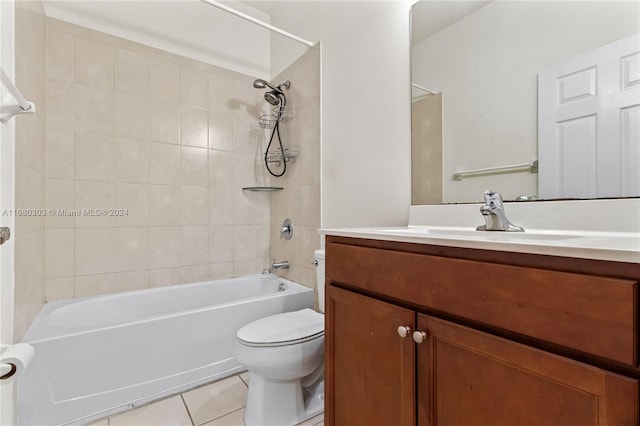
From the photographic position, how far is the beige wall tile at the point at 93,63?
1.83 meters

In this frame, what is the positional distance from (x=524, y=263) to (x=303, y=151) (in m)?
1.71

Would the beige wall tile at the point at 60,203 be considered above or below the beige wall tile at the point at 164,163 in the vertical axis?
below

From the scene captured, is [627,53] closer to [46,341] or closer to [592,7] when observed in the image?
[592,7]

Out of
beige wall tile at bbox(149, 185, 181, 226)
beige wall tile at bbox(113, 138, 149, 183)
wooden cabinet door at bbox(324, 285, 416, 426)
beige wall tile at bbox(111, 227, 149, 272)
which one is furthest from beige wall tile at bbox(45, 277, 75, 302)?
wooden cabinet door at bbox(324, 285, 416, 426)

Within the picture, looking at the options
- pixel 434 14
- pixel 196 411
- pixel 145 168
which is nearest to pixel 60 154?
pixel 145 168

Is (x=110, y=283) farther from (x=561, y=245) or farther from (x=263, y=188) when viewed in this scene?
(x=561, y=245)

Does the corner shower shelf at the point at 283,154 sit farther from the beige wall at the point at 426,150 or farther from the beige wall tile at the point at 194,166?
the beige wall at the point at 426,150

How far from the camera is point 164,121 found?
210 cm

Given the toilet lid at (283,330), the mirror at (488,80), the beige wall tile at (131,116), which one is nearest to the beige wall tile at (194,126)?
the beige wall tile at (131,116)

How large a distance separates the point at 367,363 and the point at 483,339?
0.39 metres

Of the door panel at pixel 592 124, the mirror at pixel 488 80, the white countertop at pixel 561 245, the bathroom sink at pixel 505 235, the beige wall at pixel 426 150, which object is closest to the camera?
the white countertop at pixel 561 245

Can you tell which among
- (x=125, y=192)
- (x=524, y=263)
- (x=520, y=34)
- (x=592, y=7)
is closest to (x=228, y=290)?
(x=125, y=192)

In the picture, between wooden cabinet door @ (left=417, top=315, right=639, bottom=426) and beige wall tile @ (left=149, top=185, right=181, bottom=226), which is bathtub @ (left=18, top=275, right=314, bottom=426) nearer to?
beige wall tile @ (left=149, top=185, right=181, bottom=226)

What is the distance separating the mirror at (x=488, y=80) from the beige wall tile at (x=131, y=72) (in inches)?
69.7
